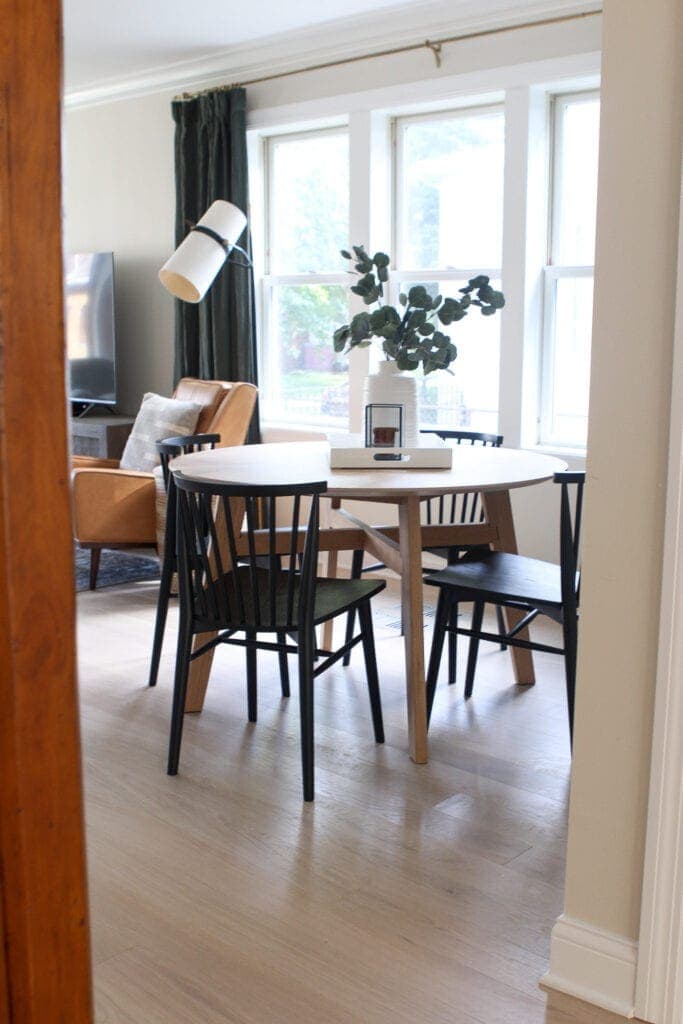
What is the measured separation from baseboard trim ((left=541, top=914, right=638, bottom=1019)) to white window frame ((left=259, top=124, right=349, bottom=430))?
3772 mm

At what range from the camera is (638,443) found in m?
1.72

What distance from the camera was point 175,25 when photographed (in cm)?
488

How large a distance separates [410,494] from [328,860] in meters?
0.96

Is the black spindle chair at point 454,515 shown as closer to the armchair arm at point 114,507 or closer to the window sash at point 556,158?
the window sash at point 556,158

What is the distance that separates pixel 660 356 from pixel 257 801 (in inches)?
59.8

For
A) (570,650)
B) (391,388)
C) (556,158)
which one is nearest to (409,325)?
(391,388)

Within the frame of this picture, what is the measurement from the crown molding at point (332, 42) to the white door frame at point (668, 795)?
9.93ft

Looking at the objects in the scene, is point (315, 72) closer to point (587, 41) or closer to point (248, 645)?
point (587, 41)

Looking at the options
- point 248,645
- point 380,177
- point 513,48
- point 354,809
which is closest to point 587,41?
point 513,48

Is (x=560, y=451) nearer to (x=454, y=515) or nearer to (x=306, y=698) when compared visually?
(x=454, y=515)

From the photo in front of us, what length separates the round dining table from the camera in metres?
2.81

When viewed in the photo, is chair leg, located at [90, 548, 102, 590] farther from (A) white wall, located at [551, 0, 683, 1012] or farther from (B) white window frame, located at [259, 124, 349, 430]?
(A) white wall, located at [551, 0, 683, 1012]

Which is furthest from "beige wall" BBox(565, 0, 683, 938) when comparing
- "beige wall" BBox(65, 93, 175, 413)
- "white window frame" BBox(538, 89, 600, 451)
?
"beige wall" BBox(65, 93, 175, 413)

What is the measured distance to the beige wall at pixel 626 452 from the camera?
1646 mm
